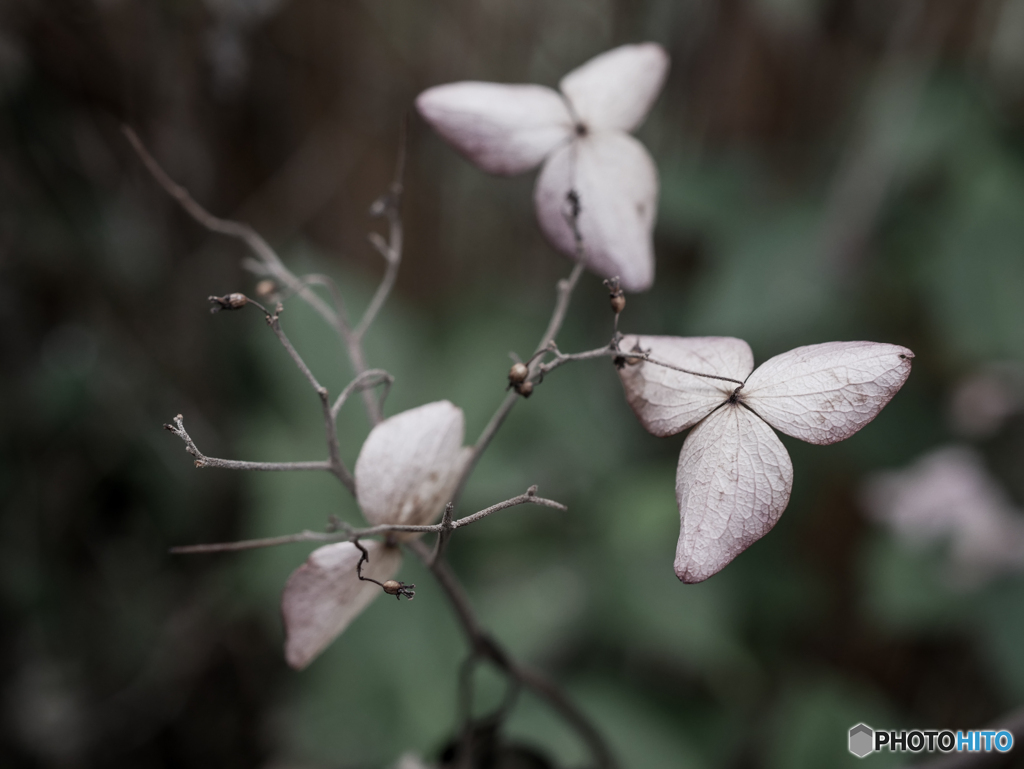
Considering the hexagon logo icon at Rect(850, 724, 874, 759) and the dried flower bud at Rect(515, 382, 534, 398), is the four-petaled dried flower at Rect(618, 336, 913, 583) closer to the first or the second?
the dried flower bud at Rect(515, 382, 534, 398)

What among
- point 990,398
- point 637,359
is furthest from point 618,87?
point 990,398

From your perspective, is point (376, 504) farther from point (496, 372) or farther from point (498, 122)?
point (496, 372)

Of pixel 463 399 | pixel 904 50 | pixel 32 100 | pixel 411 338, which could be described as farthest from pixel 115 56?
pixel 904 50

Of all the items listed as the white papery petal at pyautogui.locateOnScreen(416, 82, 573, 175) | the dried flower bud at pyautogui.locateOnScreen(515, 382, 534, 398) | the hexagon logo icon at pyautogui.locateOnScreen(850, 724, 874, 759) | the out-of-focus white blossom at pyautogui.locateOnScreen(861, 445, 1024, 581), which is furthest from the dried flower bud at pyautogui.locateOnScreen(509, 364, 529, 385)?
the out-of-focus white blossom at pyautogui.locateOnScreen(861, 445, 1024, 581)

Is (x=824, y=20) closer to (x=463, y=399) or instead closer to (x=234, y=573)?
(x=463, y=399)

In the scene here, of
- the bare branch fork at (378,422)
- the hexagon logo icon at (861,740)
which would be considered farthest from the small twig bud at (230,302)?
the hexagon logo icon at (861,740)

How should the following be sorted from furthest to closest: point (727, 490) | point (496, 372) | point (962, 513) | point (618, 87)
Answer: point (496, 372) < point (962, 513) < point (618, 87) < point (727, 490)
